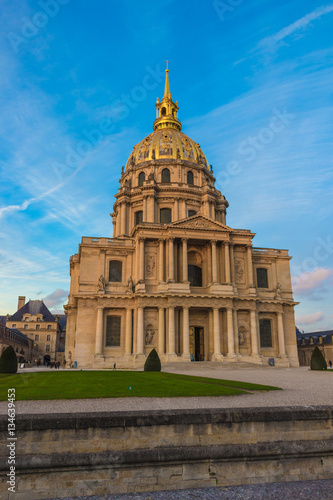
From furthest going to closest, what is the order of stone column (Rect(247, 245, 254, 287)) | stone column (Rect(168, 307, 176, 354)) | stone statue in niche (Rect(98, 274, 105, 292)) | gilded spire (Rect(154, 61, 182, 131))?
gilded spire (Rect(154, 61, 182, 131)) → stone column (Rect(247, 245, 254, 287)) → stone statue in niche (Rect(98, 274, 105, 292)) → stone column (Rect(168, 307, 176, 354))

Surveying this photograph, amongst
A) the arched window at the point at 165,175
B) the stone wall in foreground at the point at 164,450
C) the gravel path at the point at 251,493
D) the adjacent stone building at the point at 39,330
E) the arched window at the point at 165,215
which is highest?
the arched window at the point at 165,175

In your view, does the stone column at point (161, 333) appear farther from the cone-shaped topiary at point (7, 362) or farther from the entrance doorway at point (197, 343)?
the cone-shaped topiary at point (7, 362)

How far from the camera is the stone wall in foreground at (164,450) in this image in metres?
8.69

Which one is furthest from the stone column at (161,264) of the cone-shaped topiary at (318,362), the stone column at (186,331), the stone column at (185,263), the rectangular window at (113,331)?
the cone-shaped topiary at (318,362)

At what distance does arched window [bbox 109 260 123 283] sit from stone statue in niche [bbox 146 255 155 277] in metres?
3.99

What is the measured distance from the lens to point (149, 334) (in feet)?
143

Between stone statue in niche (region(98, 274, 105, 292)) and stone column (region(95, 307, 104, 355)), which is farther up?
stone statue in niche (region(98, 274, 105, 292))

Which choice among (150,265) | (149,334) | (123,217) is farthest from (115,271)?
(123,217)

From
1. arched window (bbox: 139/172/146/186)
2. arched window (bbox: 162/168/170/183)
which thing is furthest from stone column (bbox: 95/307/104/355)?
arched window (bbox: 162/168/170/183)

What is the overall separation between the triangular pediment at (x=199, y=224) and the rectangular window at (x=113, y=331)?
12728 mm

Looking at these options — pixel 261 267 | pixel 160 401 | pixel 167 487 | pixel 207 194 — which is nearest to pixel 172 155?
pixel 207 194

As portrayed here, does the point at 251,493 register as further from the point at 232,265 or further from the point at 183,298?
the point at 232,265

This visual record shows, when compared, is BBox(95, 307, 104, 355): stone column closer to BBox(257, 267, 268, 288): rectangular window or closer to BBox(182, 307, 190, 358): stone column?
BBox(182, 307, 190, 358): stone column

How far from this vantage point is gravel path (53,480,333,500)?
8.52 metres
